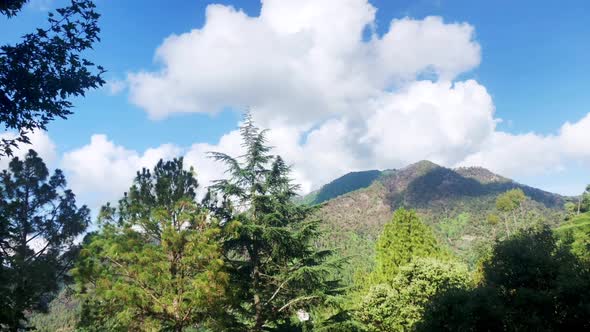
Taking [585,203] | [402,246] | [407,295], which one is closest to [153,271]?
[407,295]

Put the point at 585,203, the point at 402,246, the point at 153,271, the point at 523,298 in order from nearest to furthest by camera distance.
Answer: the point at 153,271 < the point at 523,298 < the point at 402,246 < the point at 585,203

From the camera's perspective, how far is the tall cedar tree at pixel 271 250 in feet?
50.8

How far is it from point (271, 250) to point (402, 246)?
17858 millimetres

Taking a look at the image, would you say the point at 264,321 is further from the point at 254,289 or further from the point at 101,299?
the point at 101,299

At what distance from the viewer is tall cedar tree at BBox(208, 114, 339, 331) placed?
1548 centimetres

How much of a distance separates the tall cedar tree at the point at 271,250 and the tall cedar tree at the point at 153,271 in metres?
2.66

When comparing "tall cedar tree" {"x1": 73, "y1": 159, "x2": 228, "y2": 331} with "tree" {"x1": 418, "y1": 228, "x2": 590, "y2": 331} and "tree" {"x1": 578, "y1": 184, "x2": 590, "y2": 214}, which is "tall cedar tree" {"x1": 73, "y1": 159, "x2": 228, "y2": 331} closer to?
"tree" {"x1": 418, "y1": 228, "x2": 590, "y2": 331}

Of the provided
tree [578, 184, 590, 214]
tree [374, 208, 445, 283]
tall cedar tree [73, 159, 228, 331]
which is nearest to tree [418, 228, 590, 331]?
tall cedar tree [73, 159, 228, 331]

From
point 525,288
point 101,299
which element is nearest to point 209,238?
point 101,299

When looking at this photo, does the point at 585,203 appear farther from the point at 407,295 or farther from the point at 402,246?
the point at 407,295

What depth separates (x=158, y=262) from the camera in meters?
11.6

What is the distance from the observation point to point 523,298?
15328 millimetres

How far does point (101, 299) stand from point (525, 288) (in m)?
16.8

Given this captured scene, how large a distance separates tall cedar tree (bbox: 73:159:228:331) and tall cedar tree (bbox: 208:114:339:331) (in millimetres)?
2665
